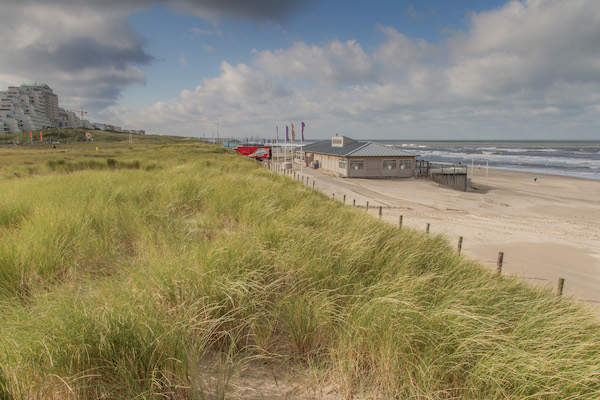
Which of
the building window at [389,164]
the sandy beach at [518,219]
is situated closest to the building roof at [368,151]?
the building window at [389,164]

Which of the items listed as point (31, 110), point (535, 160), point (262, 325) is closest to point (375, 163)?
point (262, 325)

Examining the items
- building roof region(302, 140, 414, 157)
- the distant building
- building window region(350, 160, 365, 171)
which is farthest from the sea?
the distant building

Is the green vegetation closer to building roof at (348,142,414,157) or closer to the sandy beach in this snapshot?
the sandy beach

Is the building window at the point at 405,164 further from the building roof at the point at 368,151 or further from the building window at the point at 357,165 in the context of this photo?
the building window at the point at 357,165

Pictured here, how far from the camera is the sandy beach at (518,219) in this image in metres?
11.8

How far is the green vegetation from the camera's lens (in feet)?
6.28

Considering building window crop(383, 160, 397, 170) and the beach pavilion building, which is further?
building window crop(383, 160, 397, 170)

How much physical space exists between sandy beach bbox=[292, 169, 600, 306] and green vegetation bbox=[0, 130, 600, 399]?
12.3 feet

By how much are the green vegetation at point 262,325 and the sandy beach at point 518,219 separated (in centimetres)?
376

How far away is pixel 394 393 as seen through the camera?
2211mm

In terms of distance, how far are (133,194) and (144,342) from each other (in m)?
6.40

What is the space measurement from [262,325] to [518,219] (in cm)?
2424

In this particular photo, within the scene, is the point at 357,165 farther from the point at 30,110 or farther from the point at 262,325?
the point at 30,110

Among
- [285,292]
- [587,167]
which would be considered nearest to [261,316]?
[285,292]
